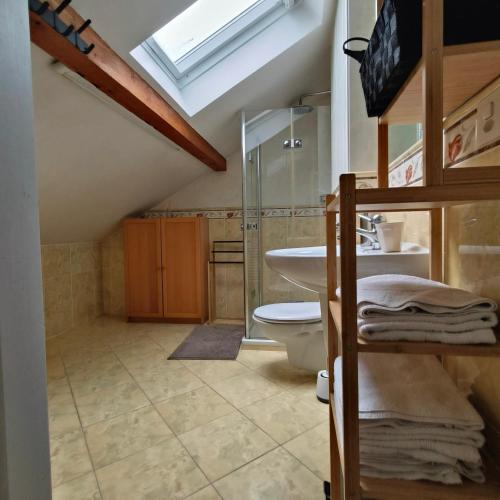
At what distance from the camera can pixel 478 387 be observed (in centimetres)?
66

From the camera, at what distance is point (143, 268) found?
3.17 metres

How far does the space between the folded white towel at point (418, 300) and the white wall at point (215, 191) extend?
273cm

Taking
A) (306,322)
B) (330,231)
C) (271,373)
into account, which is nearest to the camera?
(330,231)

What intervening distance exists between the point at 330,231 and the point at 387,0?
524mm

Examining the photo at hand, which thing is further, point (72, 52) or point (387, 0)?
point (72, 52)

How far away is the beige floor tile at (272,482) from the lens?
1022mm

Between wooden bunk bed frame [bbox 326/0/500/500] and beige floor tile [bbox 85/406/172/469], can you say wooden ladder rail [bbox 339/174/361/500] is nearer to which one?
wooden bunk bed frame [bbox 326/0/500/500]

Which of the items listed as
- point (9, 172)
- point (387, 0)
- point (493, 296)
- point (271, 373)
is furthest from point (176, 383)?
point (387, 0)

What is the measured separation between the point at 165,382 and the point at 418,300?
Result: 1719mm

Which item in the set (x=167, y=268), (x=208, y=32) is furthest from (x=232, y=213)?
(x=208, y=32)

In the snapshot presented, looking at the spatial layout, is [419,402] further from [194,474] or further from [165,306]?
[165,306]

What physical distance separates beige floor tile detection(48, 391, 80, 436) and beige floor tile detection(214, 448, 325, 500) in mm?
826

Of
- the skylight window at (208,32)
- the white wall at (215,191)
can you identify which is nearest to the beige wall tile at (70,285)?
the white wall at (215,191)

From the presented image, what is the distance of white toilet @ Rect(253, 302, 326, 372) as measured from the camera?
1819 mm
